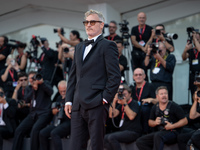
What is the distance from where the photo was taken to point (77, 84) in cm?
333

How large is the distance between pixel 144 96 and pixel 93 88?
3.12 metres

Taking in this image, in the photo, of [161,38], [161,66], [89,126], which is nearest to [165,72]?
[161,66]

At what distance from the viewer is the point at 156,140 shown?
17.2ft

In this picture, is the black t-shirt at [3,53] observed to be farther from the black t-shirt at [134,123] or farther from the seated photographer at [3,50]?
the black t-shirt at [134,123]

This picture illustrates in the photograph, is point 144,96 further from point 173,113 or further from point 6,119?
point 6,119

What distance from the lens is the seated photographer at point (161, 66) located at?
641 centimetres

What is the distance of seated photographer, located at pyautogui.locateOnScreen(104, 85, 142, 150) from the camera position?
558 centimetres

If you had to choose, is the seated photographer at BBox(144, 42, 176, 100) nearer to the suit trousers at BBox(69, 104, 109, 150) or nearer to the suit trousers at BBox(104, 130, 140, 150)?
the suit trousers at BBox(104, 130, 140, 150)

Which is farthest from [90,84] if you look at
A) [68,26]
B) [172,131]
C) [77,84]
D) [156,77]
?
[68,26]

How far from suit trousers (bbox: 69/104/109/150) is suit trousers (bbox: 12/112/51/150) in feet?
10.8

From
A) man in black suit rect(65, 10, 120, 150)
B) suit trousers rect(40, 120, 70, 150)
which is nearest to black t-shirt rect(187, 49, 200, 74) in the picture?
suit trousers rect(40, 120, 70, 150)

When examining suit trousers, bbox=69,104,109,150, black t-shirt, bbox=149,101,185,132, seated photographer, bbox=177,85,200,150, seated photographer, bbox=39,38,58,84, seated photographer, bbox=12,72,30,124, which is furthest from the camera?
seated photographer, bbox=39,38,58,84

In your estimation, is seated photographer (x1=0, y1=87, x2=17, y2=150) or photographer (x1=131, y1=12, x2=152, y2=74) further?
photographer (x1=131, y1=12, x2=152, y2=74)

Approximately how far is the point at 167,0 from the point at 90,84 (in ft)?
19.9
